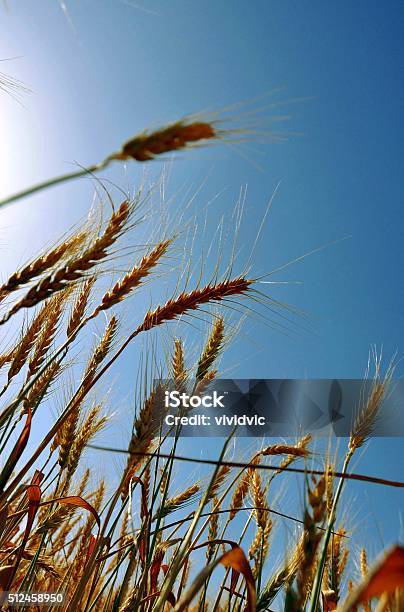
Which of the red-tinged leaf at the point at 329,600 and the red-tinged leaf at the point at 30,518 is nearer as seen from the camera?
the red-tinged leaf at the point at 329,600

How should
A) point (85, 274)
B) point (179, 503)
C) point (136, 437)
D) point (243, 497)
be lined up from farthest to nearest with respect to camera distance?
point (243, 497)
point (179, 503)
point (136, 437)
point (85, 274)

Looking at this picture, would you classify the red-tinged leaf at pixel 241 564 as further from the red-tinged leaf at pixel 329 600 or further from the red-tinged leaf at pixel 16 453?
the red-tinged leaf at pixel 16 453

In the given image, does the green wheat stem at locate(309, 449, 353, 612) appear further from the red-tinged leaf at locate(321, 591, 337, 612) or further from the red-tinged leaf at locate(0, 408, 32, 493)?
the red-tinged leaf at locate(0, 408, 32, 493)

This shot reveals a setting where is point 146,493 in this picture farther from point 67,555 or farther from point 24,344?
point 67,555

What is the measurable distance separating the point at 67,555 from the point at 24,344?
1503 mm

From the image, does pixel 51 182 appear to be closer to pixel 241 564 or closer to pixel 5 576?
pixel 241 564

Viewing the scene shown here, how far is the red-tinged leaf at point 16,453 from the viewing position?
1390 millimetres

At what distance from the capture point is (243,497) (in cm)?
267

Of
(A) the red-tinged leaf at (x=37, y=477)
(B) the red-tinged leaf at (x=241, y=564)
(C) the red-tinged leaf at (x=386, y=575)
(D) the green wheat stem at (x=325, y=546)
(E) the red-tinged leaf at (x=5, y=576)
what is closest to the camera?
(C) the red-tinged leaf at (x=386, y=575)

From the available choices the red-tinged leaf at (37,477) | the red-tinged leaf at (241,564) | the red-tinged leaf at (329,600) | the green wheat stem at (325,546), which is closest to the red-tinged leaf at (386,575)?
the red-tinged leaf at (241,564)

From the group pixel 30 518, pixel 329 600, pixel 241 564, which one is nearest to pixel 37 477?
pixel 30 518

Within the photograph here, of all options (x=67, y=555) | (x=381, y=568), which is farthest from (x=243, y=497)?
(x=381, y=568)

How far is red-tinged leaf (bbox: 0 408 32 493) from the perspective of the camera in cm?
139

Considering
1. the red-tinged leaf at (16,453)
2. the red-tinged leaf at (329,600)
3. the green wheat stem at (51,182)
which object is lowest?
the red-tinged leaf at (329,600)
